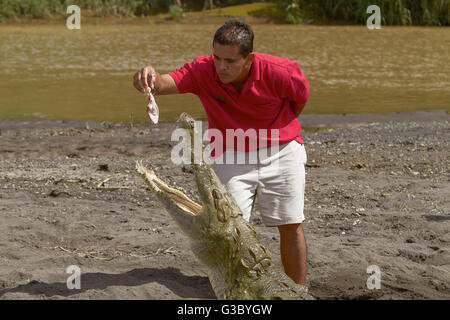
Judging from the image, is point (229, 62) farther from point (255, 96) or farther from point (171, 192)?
point (171, 192)

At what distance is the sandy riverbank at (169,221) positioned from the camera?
3775 mm

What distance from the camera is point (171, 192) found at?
3232mm

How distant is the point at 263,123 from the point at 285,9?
1065 inches

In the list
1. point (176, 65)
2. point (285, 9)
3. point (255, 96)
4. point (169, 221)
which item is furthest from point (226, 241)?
point (285, 9)

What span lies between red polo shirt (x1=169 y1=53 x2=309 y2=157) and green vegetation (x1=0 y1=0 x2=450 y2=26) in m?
24.0

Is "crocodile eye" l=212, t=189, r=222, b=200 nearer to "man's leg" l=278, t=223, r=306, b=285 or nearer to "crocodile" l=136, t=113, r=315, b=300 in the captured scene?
Result: "crocodile" l=136, t=113, r=315, b=300

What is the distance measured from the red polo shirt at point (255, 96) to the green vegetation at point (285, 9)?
23995 millimetres

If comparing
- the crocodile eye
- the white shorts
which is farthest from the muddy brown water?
the crocodile eye

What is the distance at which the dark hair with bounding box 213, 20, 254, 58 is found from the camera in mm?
3139

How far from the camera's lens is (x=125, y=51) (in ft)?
66.3

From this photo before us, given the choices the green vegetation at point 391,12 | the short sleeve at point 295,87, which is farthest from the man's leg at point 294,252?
the green vegetation at point 391,12

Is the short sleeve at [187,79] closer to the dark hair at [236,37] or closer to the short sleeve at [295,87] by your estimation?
the dark hair at [236,37]

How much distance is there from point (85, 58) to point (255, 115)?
16.5 meters
